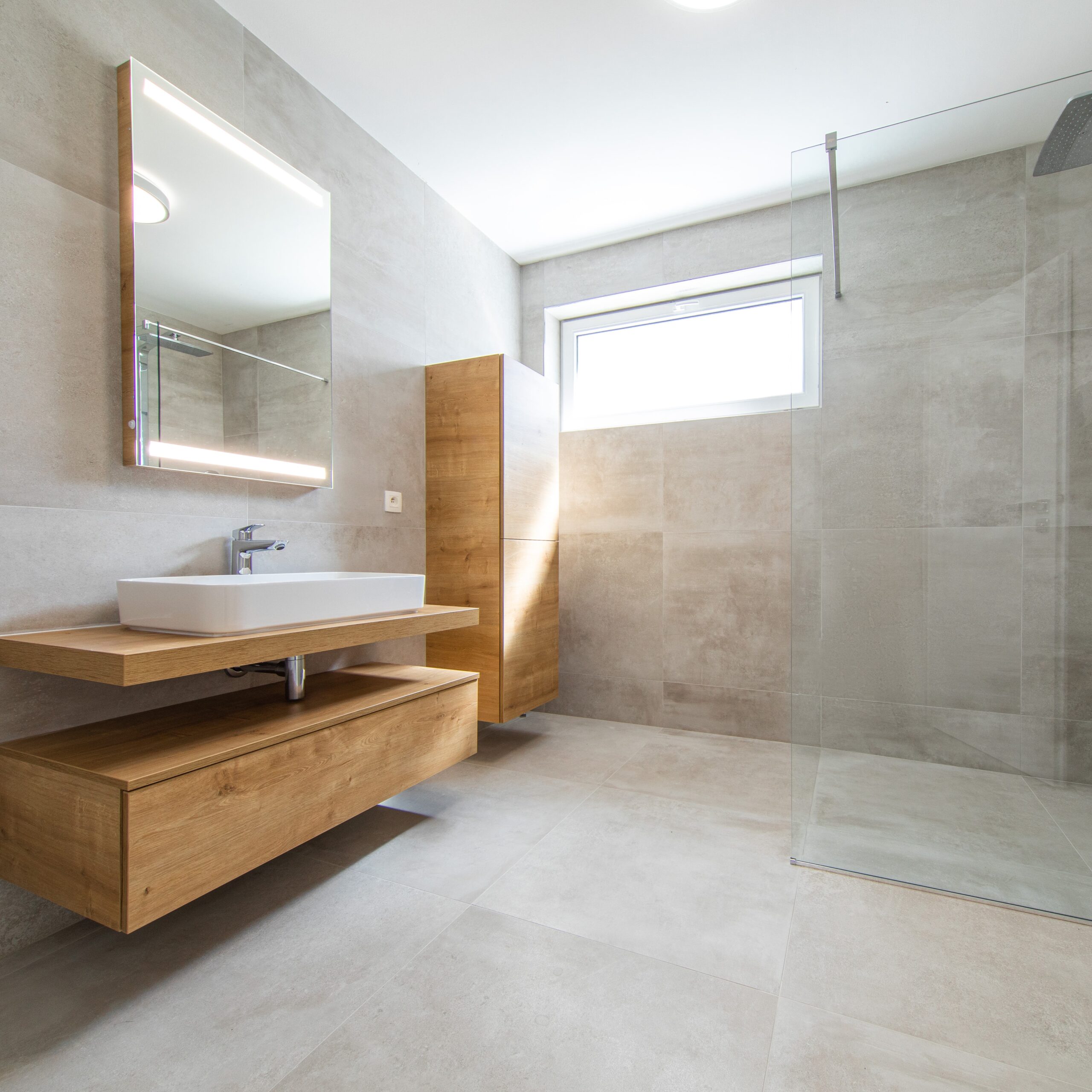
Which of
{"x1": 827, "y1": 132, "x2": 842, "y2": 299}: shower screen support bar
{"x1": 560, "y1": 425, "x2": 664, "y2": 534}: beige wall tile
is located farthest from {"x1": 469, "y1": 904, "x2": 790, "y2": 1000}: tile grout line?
{"x1": 560, "y1": 425, "x2": 664, "y2": 534}: beige wall tile

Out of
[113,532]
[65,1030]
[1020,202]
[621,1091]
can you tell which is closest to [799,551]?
[1020,202]

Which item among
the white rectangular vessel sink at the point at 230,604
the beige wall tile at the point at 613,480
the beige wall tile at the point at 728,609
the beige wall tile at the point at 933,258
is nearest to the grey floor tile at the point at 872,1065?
the white rectangular vessel sink at the point at 230,604

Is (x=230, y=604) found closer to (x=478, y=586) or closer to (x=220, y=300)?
(x=220, y=300)

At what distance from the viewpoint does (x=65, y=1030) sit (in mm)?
1162

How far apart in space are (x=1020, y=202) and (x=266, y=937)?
247 cm

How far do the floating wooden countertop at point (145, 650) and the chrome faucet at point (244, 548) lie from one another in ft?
1.15

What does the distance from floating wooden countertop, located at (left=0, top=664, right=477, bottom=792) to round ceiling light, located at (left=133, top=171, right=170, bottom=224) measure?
123cm

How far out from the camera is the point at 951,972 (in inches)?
51.7

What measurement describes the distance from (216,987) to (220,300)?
1707 millimetres

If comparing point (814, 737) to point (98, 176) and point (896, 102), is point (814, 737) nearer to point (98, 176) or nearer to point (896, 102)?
point (896, 102)

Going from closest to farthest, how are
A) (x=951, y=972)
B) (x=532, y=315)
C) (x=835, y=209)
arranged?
(x=951, y=972), (x=835, y=209), (x=532, y=315)

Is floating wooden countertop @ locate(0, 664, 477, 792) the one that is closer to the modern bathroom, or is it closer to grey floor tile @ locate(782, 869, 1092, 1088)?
the modern bathroom

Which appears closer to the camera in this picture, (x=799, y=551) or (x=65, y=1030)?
(x=65, y=1030)

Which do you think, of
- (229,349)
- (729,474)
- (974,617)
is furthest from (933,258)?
(229,349)
